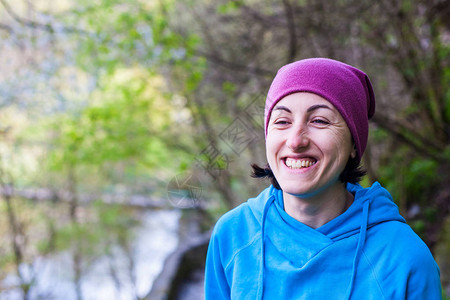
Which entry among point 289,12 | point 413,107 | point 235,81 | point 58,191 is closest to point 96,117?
point 235,81

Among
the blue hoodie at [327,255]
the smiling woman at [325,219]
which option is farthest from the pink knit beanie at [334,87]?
the blue hoodie at [327,255]

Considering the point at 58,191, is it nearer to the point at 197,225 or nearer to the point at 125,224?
the point at 125,224

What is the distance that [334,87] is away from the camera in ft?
4.28

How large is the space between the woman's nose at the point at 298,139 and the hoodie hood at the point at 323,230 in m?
0.25

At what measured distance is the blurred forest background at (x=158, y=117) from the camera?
4.82m

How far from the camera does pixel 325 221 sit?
138 cm

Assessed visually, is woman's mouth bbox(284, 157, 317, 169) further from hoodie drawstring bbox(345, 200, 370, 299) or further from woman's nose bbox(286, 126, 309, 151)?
hoodie drawstring bbox(345, 200, 370, 299)

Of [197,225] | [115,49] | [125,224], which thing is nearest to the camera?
[115,49]

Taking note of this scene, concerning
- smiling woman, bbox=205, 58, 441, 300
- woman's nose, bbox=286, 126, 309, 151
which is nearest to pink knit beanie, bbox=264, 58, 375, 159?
smiling woman, bbox=205, 58, 441, 300

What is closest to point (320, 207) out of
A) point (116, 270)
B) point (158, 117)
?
point (158, 117)

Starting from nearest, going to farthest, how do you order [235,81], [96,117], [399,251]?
[399,251]
[235,81]
[96,117]

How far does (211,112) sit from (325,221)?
695cm

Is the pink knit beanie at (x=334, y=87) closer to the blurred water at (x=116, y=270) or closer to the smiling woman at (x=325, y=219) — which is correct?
the smiling woman at (x=325, y=219)

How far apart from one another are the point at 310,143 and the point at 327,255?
0.34 metres
